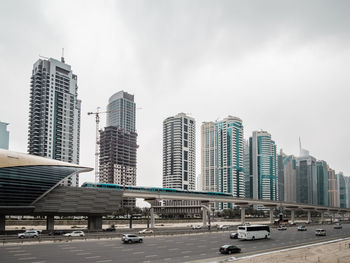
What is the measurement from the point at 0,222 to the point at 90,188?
70.7ft

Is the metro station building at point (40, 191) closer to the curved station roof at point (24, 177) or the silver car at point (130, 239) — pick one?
the curved station roof at point (24, 177)

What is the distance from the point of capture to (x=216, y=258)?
40.8 meters

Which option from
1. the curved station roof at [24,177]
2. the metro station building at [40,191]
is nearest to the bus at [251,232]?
the metro station building at [40,191]

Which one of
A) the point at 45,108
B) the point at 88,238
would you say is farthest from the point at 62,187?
the point at 45,108

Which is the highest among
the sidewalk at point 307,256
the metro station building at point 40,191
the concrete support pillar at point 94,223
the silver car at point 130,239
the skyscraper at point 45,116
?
the skyscraper at point 45,116

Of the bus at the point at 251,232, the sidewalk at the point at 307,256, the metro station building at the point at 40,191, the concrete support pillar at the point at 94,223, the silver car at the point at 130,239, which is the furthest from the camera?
the concrete support pillar at the point at 94,223

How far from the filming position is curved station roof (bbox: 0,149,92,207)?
7706 cm

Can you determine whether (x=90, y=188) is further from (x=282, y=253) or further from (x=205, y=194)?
(x=282, y=253)

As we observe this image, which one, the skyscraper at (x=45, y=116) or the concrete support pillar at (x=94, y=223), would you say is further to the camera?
the skyscraper at (x=45, y=116)

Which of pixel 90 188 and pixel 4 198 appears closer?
pixel 4 198

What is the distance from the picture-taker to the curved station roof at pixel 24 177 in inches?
3034

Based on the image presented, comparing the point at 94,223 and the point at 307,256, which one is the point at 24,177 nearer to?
the point at 94,223

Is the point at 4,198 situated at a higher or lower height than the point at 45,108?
lower

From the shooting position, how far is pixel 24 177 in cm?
7925
